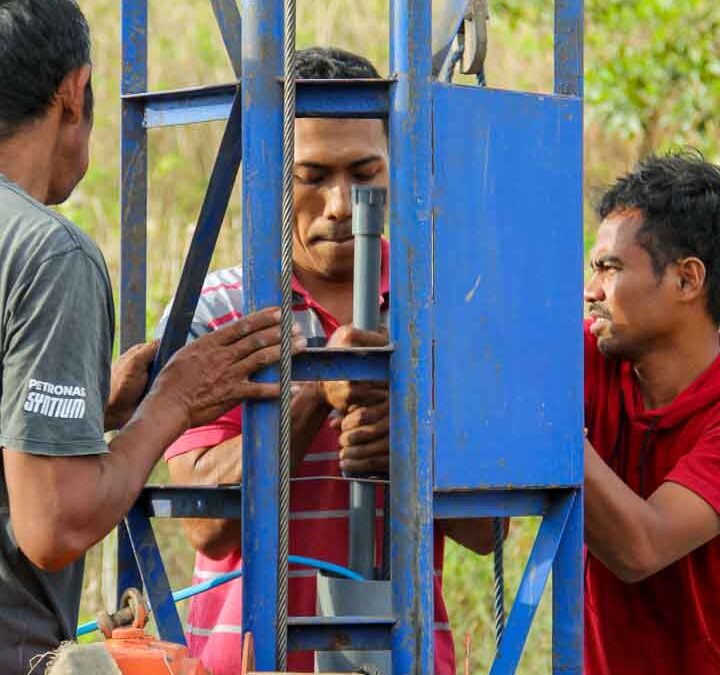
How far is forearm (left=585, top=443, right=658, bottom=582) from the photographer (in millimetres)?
3432

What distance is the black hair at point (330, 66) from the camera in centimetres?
367

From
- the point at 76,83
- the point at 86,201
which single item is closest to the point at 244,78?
A: the point at 76,83

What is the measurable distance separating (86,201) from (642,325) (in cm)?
759

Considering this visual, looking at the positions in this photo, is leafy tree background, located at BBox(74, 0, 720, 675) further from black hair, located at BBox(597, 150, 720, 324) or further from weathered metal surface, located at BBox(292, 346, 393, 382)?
weathered metal surface, located at BBox(292, 346, 393, 382)

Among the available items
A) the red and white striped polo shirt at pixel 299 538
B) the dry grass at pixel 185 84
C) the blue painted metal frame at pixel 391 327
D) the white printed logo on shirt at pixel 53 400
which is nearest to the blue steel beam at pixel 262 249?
the blue painted metal frame at pixel 391 327

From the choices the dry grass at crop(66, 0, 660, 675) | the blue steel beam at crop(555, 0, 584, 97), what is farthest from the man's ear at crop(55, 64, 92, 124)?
the dry grass at crop(66, 0, 660, 675)

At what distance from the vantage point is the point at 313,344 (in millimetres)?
3498

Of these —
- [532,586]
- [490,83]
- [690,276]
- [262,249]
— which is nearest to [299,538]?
[532,586]

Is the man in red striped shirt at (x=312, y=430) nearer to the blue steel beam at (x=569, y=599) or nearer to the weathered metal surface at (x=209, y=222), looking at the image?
the weathered metal surface at (x=209, y=222)

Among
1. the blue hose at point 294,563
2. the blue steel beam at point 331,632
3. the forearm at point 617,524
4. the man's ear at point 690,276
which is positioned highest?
the man's ear at point 690,276

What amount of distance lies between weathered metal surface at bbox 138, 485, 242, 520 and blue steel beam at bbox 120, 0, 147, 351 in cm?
49

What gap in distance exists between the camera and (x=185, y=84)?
12.6 m

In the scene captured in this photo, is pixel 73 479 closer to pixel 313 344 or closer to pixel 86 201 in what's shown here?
pixel 313 344

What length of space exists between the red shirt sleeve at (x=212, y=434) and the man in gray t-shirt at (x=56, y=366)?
1.80ft
